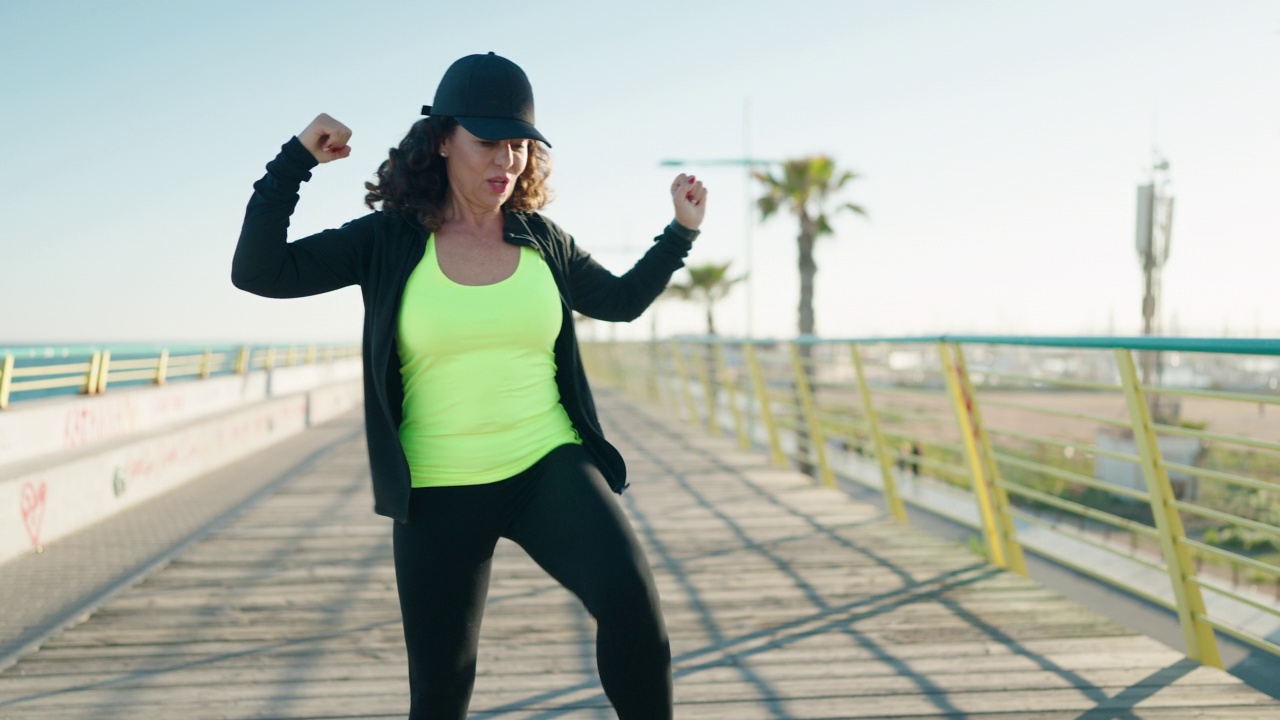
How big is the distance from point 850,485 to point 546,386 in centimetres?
2596

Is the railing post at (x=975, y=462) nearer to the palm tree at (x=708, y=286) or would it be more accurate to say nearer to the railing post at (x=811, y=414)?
the railing post at (x=811, y=414)

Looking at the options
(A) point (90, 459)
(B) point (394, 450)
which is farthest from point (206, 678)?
(A) point (90, 459)

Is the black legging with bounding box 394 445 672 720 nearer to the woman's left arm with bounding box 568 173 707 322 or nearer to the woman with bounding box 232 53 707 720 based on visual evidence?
the woman with bounding box 232 53 707 720

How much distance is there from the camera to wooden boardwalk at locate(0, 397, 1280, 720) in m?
3.21

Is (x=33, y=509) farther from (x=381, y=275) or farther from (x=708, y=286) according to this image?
(x=708, y=286)

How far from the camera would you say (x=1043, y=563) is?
40.8ft

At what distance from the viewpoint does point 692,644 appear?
3854 millimetres

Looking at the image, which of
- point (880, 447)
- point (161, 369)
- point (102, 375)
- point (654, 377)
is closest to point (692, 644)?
point (880, 447)

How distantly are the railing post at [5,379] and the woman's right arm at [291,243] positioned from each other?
290 inches

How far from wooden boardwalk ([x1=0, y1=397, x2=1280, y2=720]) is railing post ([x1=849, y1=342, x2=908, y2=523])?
1.81ft

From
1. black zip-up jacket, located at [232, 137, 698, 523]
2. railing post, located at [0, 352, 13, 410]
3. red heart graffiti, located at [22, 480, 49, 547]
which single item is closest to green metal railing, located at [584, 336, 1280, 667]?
black zip-up jacket, located at [232, 137, 698, 523]

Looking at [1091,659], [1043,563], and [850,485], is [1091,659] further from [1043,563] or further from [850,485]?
[850,485]

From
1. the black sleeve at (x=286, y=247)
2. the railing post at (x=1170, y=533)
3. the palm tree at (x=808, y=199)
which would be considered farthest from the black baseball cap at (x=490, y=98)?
the palm tree at (x=808, y=199)

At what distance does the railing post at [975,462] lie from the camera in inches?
201
